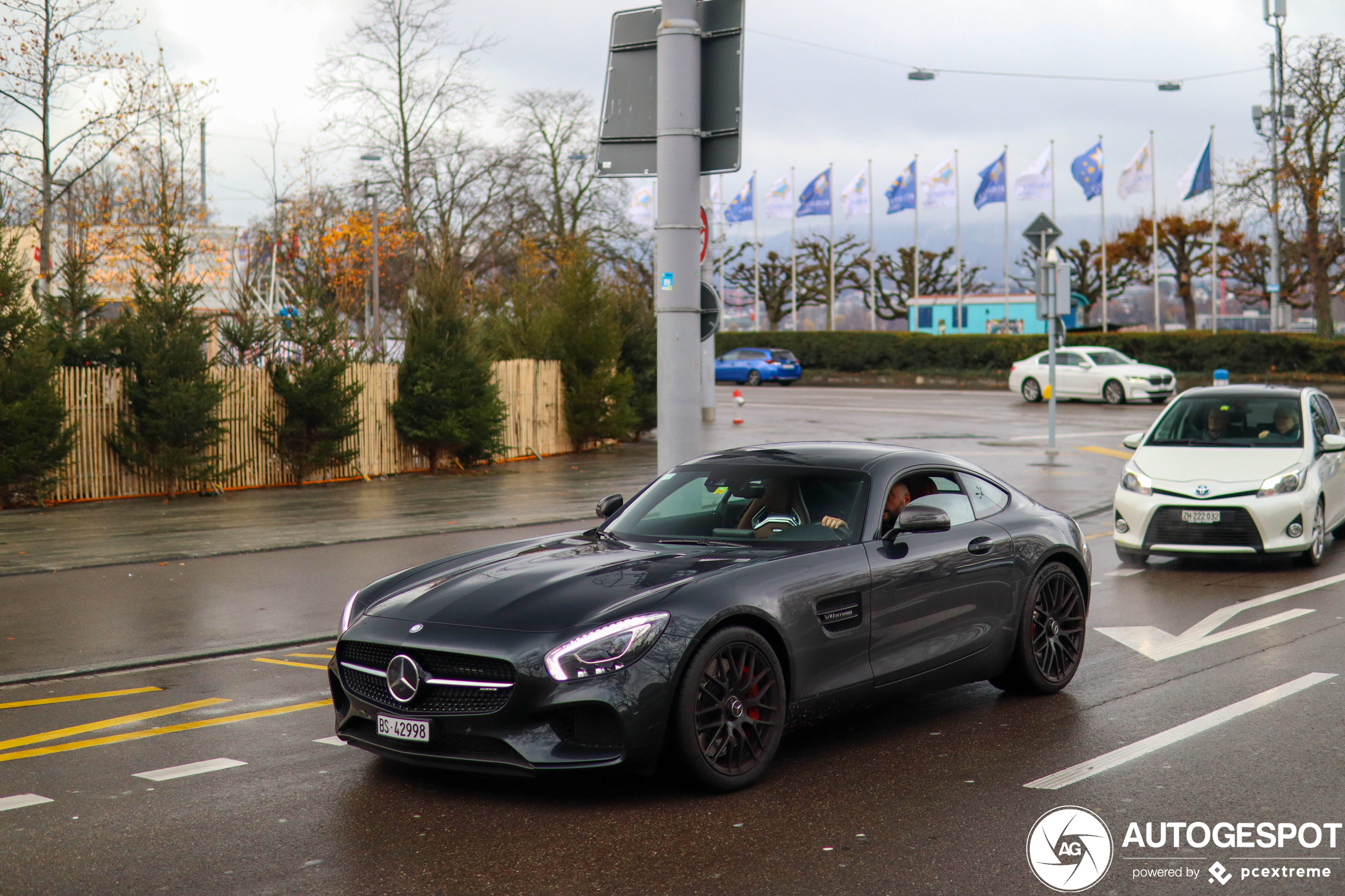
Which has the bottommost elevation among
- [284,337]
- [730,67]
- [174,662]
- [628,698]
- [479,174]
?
[174,662]

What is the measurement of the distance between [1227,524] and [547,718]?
319 inches

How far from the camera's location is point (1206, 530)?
1142cm

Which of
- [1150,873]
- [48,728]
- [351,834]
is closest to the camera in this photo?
[1150,873]

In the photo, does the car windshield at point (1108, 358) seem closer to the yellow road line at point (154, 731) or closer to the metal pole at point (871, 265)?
the metal pole at point (871, 265)

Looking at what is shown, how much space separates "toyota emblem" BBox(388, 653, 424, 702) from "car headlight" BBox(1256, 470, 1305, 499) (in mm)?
Answer: 8499

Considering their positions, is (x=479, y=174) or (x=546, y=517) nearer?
(x=546, y=517)

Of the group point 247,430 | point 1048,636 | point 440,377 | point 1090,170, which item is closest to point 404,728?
point 1048,636

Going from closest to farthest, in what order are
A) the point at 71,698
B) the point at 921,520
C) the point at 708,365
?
the point at 921,520 → the point at 71,698 → the point at 708,365

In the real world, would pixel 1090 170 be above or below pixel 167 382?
above

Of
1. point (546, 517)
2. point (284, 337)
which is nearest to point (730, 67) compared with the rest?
point (546, 517)

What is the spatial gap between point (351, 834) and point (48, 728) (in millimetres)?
2703

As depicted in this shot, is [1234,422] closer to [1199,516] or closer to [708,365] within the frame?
[1199,516]

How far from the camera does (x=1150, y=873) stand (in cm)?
459

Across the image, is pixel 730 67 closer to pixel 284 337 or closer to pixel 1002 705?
pixel 1002 705
